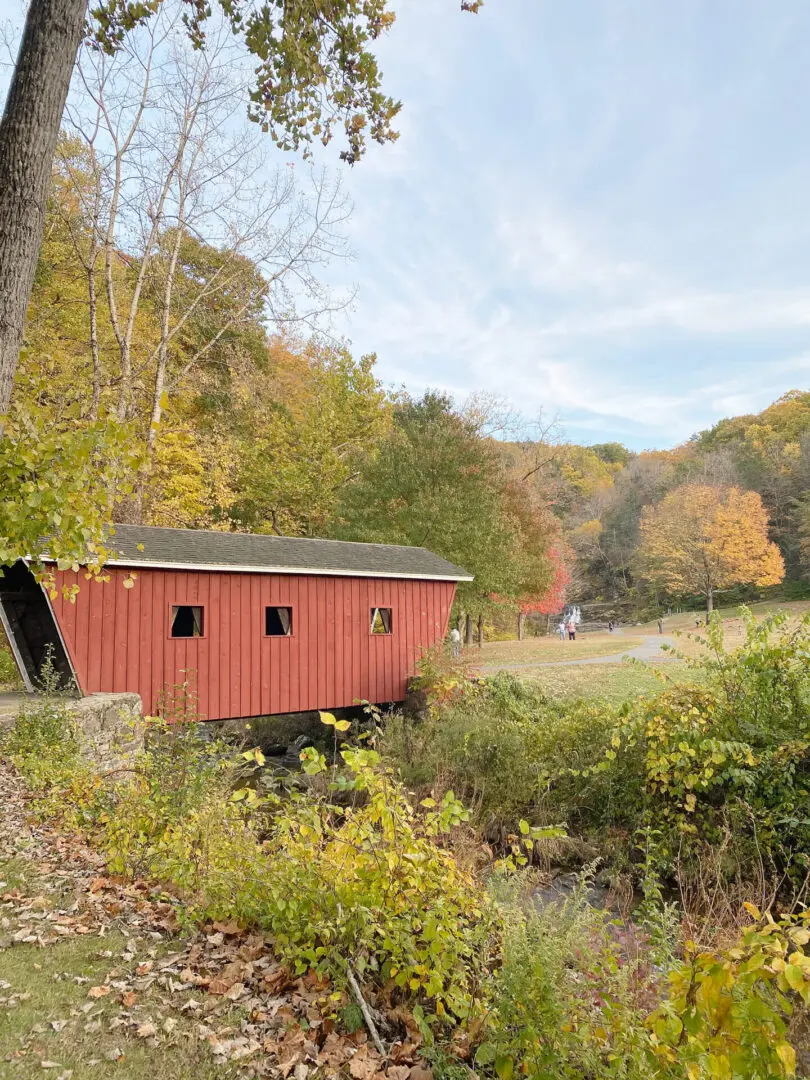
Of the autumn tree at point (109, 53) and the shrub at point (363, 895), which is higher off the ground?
the autumn tree at point (109, 53)

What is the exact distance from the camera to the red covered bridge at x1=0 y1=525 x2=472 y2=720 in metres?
9.52

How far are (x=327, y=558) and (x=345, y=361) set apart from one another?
15.5m

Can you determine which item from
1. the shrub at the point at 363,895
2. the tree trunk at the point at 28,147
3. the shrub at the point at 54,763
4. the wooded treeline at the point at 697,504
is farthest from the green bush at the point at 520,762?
the wooded treeline at the point at 697,504

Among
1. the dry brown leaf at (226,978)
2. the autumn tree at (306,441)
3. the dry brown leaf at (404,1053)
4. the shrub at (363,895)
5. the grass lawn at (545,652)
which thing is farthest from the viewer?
the autumn tree at (306,441)

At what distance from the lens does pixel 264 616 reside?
36.1 feet

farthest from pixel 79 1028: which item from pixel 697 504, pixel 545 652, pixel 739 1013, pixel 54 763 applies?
pixel 697 504

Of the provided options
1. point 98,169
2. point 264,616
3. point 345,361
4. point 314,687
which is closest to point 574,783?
point 314,687

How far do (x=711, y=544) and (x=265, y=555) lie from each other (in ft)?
102

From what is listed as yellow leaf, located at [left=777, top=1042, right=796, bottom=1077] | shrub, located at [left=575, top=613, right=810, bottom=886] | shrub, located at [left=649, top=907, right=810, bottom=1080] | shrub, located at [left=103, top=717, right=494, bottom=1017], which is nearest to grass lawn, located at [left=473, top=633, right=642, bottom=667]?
shrub, located at [left=575, top=613, right=810, bottom=886]

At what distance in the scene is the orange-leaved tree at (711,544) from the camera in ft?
111

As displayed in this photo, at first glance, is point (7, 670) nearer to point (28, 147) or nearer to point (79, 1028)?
point (79, 1028)

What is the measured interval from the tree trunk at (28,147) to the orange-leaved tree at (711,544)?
1448 inches

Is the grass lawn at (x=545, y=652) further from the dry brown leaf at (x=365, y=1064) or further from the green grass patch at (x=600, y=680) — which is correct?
the dry brown leaf at (x=365, y=1064)

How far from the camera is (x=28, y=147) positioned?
3.16 metres
